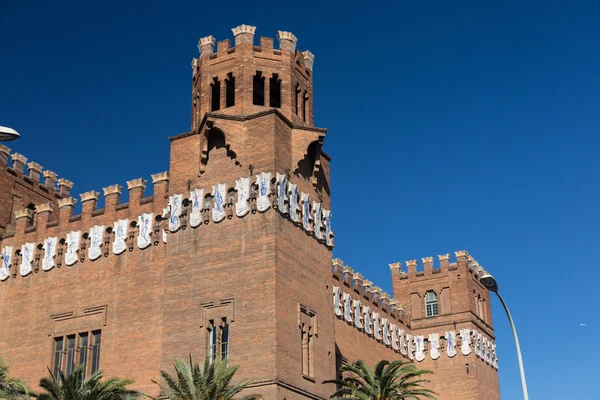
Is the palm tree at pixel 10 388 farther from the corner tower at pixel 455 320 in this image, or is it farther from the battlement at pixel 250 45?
the corner tower at pixel 455 320

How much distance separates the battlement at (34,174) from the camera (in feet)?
133

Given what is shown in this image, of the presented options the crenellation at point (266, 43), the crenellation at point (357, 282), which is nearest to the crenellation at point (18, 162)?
the crenellation at point (266, 43)

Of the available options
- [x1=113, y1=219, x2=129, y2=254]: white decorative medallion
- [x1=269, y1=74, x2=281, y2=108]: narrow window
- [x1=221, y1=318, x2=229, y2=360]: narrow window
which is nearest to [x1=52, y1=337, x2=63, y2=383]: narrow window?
[x1=113, y1=219, x2=129, y2=254]: white decorative medallion

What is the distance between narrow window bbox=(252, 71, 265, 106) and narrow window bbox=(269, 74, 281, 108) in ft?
1.13

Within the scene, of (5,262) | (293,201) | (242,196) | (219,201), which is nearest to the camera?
(242,196)

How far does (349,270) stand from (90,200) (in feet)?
46.8

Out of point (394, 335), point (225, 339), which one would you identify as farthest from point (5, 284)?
point (394, 335)

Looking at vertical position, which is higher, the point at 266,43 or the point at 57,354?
the point at 266,43

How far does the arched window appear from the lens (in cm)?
5229

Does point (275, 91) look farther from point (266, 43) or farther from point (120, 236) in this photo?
point (120, 236)

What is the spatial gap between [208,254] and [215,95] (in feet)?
24.3

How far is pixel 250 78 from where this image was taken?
34.8 metres

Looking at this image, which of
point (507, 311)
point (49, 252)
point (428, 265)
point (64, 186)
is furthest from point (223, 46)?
point (428, 265)

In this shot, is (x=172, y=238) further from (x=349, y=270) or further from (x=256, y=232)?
(x=349, y=270)
